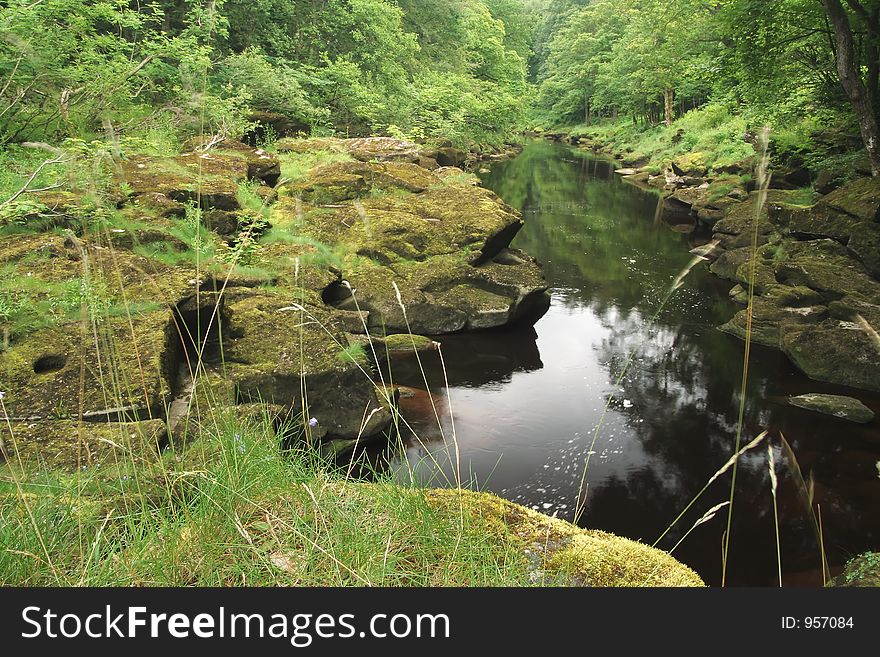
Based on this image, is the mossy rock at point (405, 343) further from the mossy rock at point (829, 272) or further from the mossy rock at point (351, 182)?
the mossy rock at point (829, 272)

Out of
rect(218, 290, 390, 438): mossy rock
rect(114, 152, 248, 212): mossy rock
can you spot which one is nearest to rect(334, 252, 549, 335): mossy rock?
rect(114, 152, 248, 212): mossy rock

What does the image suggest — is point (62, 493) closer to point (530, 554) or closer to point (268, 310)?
point (530, 554)

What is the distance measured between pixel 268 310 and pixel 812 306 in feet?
28.0

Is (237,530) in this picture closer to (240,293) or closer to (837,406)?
(240,293)

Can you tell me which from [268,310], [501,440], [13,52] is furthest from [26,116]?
[501,440]

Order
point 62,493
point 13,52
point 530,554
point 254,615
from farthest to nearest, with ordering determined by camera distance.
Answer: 1. point 13,52
2. point 530,554
3. point 62,493
4. point 254,615

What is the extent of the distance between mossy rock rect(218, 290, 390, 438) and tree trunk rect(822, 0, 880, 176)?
34.9ft

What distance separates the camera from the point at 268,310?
5852mm

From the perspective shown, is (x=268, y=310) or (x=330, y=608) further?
(x=268, y=310)

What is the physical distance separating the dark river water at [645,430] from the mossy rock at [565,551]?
261 mm

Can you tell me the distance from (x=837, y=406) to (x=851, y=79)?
23.2 feet

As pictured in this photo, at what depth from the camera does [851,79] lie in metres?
9.97

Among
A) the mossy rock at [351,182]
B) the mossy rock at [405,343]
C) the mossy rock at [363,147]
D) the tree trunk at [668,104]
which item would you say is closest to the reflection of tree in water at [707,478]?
the mossy rock at [405,343]

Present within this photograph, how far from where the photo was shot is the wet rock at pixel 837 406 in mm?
6391
